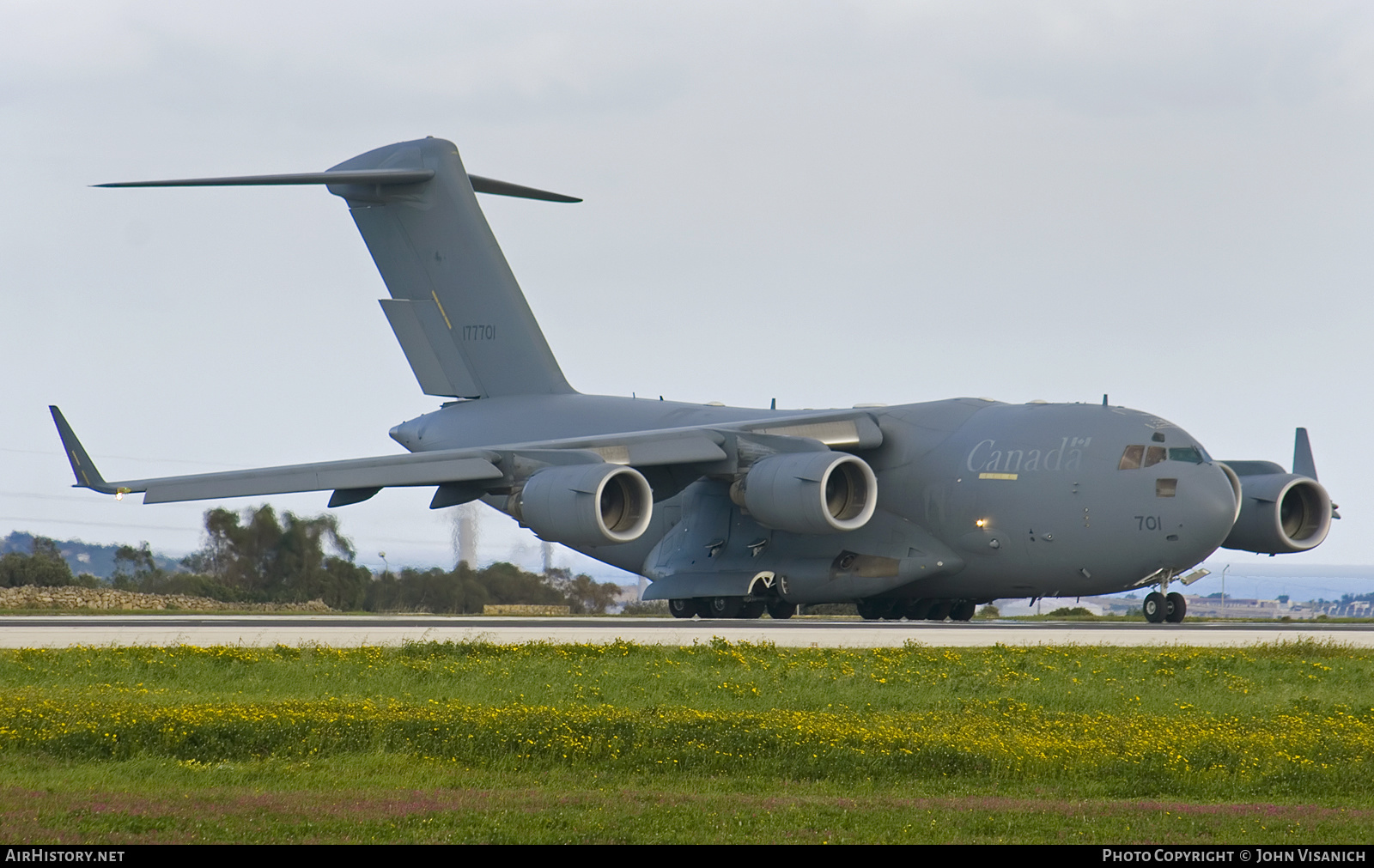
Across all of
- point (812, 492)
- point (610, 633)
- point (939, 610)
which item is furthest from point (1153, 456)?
point (610, 633)

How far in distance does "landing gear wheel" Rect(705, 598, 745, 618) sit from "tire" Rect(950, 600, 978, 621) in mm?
3812

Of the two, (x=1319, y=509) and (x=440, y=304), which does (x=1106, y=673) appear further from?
(x=440, y=304)

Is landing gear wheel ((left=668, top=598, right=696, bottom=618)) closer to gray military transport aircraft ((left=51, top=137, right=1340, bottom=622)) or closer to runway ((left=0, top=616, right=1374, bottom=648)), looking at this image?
gray military transport aircraft ((left=51, top=137, right=1340, bottom=622))

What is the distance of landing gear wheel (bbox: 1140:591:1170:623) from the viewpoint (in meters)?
23.3

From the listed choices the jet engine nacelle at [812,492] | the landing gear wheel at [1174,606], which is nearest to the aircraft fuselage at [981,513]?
the jet engine nacelle at [812,492]

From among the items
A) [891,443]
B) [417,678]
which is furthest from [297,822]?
[891,443]

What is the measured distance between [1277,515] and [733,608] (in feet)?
26.9

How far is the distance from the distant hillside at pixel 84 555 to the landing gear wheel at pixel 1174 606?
25.9 meters

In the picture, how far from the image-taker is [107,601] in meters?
31.7

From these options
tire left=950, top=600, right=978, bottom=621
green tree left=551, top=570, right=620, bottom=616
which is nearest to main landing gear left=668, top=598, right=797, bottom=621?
tire left=950, top=600, right=978, bottom=621

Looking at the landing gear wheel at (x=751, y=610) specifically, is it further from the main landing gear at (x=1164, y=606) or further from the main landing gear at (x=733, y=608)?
the main landing gear at (x=1164, y=606)

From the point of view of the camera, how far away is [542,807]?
307 inches

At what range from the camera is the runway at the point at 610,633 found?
57.0 feet

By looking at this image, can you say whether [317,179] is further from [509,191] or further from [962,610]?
[962,610]
